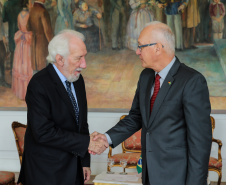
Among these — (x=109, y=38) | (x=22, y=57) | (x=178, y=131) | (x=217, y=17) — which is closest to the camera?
(x=178, y=131)

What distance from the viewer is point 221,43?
6.08 meters

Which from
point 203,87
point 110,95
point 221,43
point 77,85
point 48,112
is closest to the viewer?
point 203,87

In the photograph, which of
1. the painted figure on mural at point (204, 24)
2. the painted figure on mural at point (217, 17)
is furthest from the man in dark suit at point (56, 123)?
the painted figure on mural at point (217, 17)

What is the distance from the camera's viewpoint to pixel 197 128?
2396 mm

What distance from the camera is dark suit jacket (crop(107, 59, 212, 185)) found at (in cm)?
240

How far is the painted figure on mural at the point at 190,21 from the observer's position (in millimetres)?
6125

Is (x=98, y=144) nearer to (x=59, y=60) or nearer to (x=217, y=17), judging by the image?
(x=59, y=60)

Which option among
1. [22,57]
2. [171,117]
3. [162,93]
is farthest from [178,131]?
[22,57]

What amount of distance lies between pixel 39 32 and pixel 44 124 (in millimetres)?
4246

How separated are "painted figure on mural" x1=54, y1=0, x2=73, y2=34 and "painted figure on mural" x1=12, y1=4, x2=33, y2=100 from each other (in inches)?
24.4

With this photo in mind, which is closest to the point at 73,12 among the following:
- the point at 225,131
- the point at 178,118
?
the point at 225,131

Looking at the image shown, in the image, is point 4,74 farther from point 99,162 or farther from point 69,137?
point 69,137

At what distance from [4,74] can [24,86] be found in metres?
0.48

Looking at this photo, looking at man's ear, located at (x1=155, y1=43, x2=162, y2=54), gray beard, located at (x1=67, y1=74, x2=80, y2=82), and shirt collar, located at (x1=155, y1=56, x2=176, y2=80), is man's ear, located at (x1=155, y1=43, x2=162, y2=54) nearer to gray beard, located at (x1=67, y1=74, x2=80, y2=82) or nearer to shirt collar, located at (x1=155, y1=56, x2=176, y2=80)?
shirt collar, located at (x1=155, y1=56, x2=176, y2=80)
